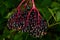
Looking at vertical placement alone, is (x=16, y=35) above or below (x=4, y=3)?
below

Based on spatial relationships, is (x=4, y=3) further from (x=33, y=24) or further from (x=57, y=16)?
(x=33, y=24)

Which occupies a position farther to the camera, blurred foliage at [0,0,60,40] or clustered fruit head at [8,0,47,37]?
blurred foliage at [0,0,60,40]

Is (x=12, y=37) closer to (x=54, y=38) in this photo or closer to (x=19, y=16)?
(x=54, y=38)

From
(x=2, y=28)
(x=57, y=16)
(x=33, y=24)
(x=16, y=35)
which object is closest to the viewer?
(x=33, y=24)

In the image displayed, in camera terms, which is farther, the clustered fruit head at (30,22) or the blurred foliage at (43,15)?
the blurred foliage at (43,15)

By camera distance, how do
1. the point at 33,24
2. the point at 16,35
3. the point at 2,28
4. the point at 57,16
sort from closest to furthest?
the point at 33,24, the point at 57,16, the point at 16,35, the point at 2,28

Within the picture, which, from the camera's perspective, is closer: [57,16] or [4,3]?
[57,16]

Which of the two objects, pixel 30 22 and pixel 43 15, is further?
pixel 43 15

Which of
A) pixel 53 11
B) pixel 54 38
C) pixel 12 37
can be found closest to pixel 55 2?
pixel 53 11
